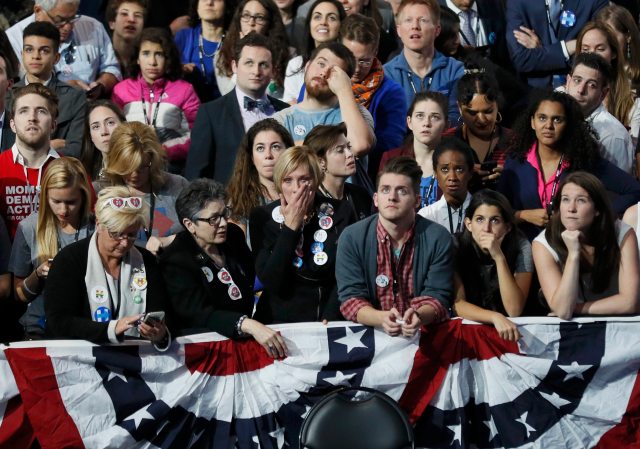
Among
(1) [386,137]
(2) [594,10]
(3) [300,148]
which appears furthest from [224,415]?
(2) [594,10]

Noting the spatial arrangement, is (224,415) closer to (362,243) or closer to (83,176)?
(362,243)

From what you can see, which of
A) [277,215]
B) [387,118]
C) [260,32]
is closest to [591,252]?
[277,215]

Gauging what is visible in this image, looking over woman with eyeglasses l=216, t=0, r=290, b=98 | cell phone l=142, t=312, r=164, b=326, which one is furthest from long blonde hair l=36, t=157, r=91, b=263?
woman with eyeglasses l=216, t=0, r=290, b=98

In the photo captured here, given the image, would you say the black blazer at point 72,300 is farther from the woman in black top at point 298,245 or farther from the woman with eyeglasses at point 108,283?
the woman in black top at point 298,245

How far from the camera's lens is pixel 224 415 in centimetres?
766

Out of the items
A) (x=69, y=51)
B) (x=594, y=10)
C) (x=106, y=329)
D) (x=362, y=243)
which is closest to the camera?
(x=106, y=329)

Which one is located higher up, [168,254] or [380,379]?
[168,254]

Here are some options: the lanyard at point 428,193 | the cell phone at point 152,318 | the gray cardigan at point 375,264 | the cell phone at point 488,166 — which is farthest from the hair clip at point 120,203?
the cell phone at point 488,166

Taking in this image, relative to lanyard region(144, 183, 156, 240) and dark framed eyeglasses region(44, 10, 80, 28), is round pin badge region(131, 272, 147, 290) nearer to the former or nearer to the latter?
lanyard region(144, 183, 156, 240)

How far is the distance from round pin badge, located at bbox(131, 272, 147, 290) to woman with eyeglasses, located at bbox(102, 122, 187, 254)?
1.07m

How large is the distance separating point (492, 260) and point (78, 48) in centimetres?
468

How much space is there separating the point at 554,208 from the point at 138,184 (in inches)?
106

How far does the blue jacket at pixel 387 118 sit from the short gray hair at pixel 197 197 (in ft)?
8.04

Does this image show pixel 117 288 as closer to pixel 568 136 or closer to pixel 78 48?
pixel 568 136
